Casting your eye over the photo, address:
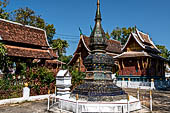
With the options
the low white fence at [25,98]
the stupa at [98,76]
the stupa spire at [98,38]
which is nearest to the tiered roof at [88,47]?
the low white fence at [25,98]

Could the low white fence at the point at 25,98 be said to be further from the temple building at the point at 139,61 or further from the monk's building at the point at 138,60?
the temple building at the point at 139,61

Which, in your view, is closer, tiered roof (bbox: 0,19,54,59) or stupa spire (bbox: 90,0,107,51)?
stupa spire (bbox: 90,0,107,51)

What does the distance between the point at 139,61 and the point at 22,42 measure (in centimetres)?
1629

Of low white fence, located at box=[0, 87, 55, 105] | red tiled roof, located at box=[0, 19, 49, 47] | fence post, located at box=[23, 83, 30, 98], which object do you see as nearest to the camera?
low white fence, located at box=[0, 87, 55, 105]

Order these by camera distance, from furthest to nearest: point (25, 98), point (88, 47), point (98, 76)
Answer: point (88, 47)
point (25, 98)
point (98, 76)

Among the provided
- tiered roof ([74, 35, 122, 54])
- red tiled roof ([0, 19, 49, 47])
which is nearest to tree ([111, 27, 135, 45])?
tiered roof ([74, 35, 122, 54])

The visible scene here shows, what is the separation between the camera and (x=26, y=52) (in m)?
19.6

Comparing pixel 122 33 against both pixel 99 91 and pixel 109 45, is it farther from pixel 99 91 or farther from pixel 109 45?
pixel 99 91

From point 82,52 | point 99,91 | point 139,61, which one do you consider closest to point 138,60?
point 139,61

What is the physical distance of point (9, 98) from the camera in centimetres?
1047

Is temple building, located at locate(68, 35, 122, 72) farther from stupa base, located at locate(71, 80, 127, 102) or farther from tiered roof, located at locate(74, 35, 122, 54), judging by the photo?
stupa base, located at locate(71, 80, 127, 102)

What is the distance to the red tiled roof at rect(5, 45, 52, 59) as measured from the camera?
59.3 feet

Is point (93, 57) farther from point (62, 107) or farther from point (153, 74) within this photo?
point (153, 74)

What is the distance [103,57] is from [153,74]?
18.8 m
